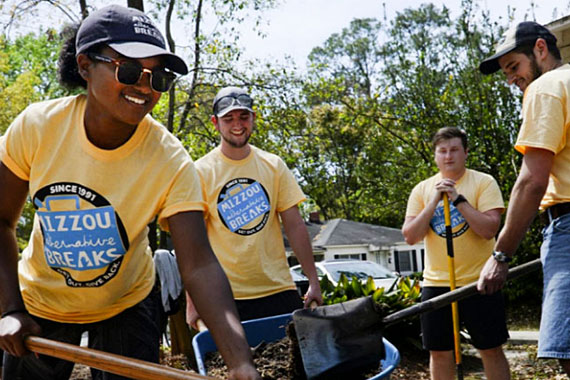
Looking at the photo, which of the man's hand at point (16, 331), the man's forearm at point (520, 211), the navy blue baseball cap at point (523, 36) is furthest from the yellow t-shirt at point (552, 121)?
the man's hand at point (16, 331)

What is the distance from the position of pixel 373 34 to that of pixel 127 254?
4585cm

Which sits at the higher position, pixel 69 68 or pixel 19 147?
pixel 69 68

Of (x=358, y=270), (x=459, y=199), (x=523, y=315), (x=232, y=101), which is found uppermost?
(x=232, y=101)

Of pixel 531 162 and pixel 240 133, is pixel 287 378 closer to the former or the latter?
pixel 531 162

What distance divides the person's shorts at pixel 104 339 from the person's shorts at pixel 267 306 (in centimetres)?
134

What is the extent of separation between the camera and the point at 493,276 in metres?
3.65

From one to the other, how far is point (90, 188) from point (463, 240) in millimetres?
3068

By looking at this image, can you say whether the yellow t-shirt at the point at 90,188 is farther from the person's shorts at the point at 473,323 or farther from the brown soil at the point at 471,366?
the brown soil at the point at 471,366

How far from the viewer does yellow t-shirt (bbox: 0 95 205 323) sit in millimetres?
2689

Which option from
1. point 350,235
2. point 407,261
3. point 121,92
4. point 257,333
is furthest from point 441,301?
point 407,261

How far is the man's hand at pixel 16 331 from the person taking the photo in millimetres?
2713

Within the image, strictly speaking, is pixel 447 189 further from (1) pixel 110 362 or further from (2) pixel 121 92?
(1) pixel 110 362

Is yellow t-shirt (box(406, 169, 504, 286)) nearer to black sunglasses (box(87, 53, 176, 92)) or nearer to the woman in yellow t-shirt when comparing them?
the woman in yellow t-shirt

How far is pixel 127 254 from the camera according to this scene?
2.83 metres
